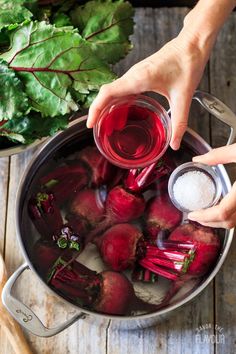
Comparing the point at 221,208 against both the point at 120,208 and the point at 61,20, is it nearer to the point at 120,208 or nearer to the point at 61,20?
the point at 120,208

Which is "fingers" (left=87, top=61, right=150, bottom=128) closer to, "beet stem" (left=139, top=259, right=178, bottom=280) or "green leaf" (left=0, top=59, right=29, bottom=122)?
"green leaf" (left=0, top=59, right=29, bottom=122)

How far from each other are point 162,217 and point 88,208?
0.12 m

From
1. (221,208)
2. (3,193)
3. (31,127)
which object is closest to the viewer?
(221,208)

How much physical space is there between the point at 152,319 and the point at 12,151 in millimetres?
342

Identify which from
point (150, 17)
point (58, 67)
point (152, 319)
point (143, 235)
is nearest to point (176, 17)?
point (150, 17)

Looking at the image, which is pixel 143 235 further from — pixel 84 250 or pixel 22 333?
pixel 22 333

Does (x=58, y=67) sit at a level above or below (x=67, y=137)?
above

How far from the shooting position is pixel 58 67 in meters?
0.84

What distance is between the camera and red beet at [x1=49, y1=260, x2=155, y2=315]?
0.85 meters

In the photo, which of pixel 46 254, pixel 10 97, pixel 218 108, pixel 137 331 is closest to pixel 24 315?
pixel 46 254

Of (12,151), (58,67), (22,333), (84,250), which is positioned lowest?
(22,333)

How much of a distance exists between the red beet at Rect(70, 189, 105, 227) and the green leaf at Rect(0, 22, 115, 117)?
149 mm

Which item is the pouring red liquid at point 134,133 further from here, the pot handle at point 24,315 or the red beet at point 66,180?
the pot handle at point 24,315

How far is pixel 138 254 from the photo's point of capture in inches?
34.4
